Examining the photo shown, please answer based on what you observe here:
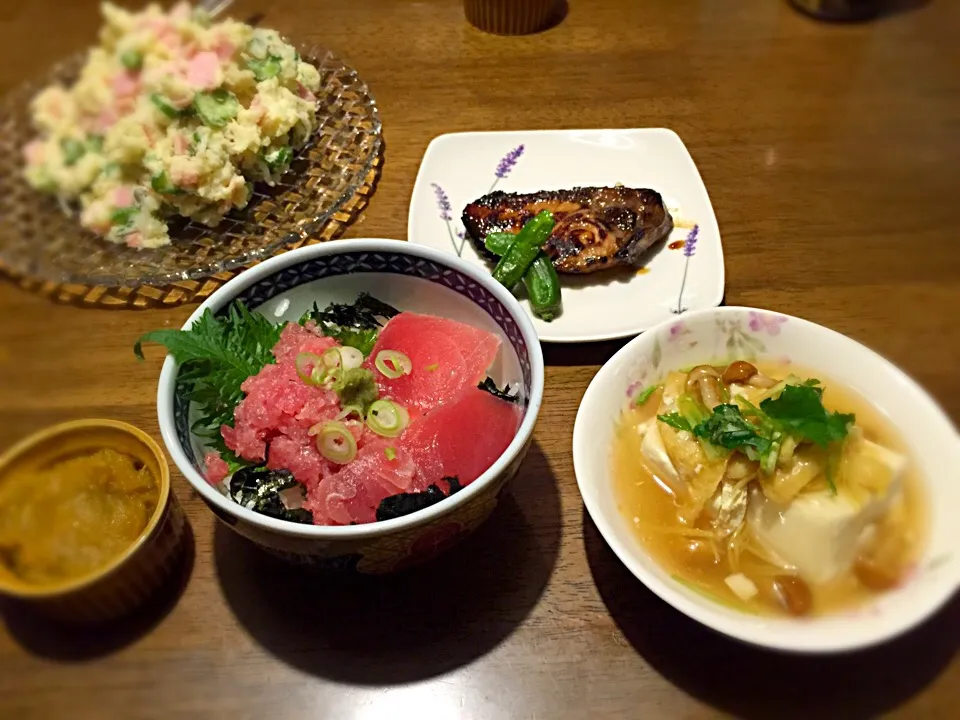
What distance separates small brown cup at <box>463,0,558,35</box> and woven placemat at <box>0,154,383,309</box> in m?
0.69

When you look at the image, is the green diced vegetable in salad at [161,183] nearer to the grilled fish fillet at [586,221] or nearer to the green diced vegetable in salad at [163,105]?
the green diced vegetable in salad at [163,105]

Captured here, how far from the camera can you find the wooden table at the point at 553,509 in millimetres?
711

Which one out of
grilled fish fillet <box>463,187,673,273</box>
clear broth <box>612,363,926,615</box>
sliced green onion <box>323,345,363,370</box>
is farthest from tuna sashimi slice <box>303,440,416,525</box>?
grilled fish fillet <box>463,187,673,273</box>

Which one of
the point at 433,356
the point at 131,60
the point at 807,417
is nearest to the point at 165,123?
the point at 131,60

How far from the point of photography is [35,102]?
0.87 metres

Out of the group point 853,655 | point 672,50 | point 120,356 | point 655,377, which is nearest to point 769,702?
point 853,655

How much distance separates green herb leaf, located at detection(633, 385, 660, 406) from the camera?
85cm

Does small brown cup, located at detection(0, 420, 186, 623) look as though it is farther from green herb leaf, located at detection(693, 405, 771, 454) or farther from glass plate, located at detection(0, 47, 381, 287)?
green herb leaf, located at detection(693, 405, 771, 454)

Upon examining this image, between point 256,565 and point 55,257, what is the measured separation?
53 centimetres

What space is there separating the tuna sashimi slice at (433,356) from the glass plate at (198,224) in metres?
0.41

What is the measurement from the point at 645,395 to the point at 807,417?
7.6 inches

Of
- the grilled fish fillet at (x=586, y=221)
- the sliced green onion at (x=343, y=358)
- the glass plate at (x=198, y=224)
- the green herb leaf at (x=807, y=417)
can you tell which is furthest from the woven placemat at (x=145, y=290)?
the green herb leaf at (x=807, y=417)

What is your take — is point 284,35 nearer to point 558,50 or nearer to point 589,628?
point 558,50

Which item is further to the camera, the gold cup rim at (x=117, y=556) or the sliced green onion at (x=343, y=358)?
the sliced green onion at (x=343, y=358)
